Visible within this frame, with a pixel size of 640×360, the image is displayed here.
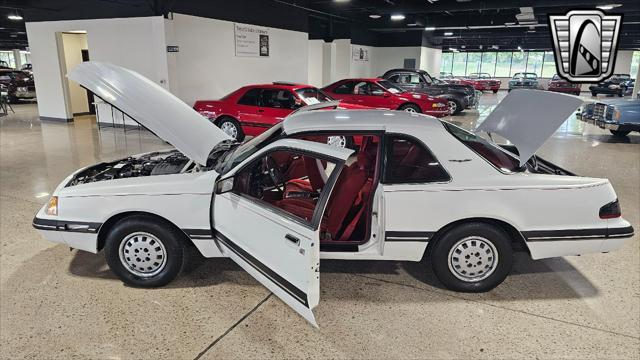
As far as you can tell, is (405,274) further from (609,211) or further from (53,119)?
(53,119)

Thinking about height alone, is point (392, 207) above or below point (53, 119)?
above

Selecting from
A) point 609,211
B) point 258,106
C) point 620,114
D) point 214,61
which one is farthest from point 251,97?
point 620,114

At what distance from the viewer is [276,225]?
244cm

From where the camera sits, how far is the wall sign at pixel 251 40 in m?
13.0

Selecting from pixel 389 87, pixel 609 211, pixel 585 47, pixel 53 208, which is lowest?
pixel 53 208

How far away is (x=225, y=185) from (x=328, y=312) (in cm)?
115

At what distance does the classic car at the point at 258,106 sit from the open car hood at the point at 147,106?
4.77 metres

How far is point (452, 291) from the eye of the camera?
3.23 m

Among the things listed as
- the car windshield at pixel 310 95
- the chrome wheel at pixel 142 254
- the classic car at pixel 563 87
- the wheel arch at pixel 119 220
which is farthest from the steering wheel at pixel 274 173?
the classic car at pixel 563 87

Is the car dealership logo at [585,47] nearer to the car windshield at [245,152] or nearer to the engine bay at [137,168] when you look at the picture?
the car windshield at [245,152]

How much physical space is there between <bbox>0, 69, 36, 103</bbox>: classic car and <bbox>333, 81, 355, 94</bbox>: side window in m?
15.1

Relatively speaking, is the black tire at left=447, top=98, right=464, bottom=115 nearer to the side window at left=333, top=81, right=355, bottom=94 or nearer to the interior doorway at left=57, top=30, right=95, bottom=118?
the side window at left=333, top=81, right=355, bottom=94

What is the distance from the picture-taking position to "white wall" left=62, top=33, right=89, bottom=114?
13492 mm

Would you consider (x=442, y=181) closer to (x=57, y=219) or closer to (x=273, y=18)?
(x=57, y=219)
